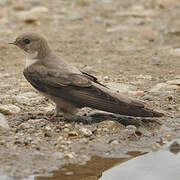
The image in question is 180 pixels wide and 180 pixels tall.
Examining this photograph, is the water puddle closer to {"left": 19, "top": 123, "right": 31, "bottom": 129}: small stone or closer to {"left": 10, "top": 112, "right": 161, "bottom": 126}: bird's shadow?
{"left": 10, "top": 112, "right": 161, "bottom": 126}: bird's shadow

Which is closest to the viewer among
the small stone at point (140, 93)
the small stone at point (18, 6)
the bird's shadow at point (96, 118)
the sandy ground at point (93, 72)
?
the sandy ground at point (93, 72)

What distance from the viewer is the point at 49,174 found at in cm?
427

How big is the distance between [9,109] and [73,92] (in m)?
0.85

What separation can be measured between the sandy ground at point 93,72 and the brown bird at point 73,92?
0.64ft

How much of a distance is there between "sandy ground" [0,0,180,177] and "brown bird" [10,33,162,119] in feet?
0.64

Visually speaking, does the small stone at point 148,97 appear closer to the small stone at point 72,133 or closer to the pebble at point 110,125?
the pebble at point 110,125

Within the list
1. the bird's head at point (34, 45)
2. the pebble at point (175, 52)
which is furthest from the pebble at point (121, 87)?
the pebble at point (175, 52)

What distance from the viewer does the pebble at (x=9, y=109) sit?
5.59 metres

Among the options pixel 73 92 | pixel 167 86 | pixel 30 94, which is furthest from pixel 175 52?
pixel 73 92

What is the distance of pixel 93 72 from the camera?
25.4 feet

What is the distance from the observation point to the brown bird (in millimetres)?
5230

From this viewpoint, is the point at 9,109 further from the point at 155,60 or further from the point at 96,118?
the point at 155,60

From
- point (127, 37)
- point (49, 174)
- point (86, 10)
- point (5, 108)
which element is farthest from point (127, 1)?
point (49, 174)

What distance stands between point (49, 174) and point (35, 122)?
3.83ft
